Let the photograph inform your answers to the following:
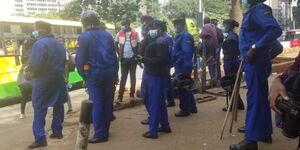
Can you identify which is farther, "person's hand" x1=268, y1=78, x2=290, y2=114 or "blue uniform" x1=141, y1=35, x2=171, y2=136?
"blue uniform" x1=141, y1=35, x2=171, y2=136

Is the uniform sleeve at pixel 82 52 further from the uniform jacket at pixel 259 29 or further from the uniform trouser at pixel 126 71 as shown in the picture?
the uniform trouser at pixel 126 71

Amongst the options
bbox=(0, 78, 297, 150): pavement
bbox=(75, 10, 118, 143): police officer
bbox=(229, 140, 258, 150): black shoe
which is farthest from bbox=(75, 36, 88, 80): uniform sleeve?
bbox=(229, 140, 258, 150): black shoe

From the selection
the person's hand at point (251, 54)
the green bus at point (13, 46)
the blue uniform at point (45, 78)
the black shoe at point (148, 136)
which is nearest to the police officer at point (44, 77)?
the blue uniform at point (45, 78)

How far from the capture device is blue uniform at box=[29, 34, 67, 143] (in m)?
5.15

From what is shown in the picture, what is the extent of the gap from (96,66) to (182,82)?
1.67 metres

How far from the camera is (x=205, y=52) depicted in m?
8.32

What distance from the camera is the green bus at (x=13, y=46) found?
33.0ft

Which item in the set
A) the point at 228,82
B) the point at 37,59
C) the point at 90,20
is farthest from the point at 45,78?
the point at 228,82

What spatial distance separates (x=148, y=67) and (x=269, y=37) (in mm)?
1888

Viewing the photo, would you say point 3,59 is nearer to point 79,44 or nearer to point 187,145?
point 79,44

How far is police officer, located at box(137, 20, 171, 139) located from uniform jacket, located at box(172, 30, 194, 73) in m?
0.88

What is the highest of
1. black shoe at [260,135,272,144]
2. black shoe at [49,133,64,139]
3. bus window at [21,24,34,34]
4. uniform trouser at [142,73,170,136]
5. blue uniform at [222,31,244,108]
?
bus window at [21,24,34,34]

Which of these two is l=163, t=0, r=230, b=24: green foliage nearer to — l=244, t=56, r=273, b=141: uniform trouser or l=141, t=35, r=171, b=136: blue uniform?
l=141, t=35, r=171, b=136: blue uniform

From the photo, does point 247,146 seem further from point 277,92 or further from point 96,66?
point 96,66
